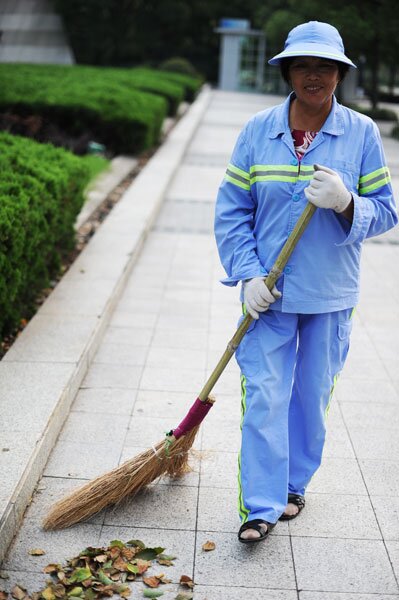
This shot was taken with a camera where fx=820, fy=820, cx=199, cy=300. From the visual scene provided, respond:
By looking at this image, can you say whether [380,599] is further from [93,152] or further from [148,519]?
[93,152]

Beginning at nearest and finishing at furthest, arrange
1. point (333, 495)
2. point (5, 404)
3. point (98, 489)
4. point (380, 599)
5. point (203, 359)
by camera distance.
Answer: point (380, 599)
point (98, 489)
point (333, 495)
point (5, 404)
point (203, 359)

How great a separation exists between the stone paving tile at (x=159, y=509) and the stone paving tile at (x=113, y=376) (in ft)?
3.89

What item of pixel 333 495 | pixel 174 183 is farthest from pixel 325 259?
pixel 174 183

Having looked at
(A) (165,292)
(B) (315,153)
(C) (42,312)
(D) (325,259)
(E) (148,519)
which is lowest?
(A) (165,292)

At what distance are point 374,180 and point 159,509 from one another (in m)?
1.61

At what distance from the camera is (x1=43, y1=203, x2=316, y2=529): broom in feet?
10.7

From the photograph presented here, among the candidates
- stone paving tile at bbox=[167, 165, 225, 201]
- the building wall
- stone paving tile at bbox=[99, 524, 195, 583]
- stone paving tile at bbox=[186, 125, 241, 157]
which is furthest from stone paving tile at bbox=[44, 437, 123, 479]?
the building wall

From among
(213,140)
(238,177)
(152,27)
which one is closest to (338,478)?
(238,177)

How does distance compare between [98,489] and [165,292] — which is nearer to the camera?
[98,489]

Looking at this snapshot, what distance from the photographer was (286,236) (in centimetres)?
305

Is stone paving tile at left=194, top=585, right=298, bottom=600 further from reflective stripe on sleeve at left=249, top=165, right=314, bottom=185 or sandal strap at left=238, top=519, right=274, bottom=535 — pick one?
reflective stripe on sleeve at left=249, top=165, right=314, bottom=185

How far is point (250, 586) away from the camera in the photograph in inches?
116

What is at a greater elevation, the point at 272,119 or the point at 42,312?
the point at 272,119

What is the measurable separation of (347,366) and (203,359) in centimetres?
92
